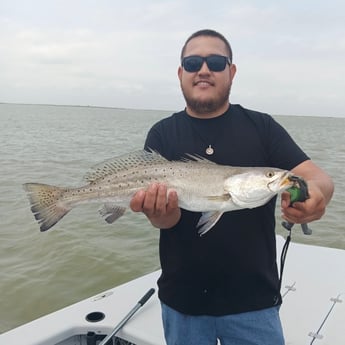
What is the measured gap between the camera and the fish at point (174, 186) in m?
3.31

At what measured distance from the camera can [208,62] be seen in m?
3.56

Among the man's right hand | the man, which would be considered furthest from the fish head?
the man's right hand

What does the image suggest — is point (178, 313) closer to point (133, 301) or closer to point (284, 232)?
point (133, 301)

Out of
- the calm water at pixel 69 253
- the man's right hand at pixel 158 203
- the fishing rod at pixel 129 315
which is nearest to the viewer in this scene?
the man's right hand at pixel 158 203

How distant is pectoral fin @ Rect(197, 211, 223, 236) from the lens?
3.24 m

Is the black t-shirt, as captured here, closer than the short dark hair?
Yes

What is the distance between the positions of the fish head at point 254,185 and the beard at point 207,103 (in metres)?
0.60

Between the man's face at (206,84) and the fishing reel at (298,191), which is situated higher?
the man's face at (206,84)

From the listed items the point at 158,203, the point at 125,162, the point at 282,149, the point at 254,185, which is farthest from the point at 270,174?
the point at 125,162

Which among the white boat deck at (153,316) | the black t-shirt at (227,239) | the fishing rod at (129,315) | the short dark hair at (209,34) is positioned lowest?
the white boat deck at (153,316)

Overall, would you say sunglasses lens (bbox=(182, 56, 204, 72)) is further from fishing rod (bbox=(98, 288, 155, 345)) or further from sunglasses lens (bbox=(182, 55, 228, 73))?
fishing rod (bbox=(98, 288, 155, 345))

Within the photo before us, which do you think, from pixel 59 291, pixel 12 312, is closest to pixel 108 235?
pixel 59 291

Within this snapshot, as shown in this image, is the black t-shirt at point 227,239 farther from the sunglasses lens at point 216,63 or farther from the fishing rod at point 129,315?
the fishing rod at point 129,315

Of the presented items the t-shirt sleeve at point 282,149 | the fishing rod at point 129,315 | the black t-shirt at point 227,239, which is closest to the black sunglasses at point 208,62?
the black t-shirt at point 227,239
